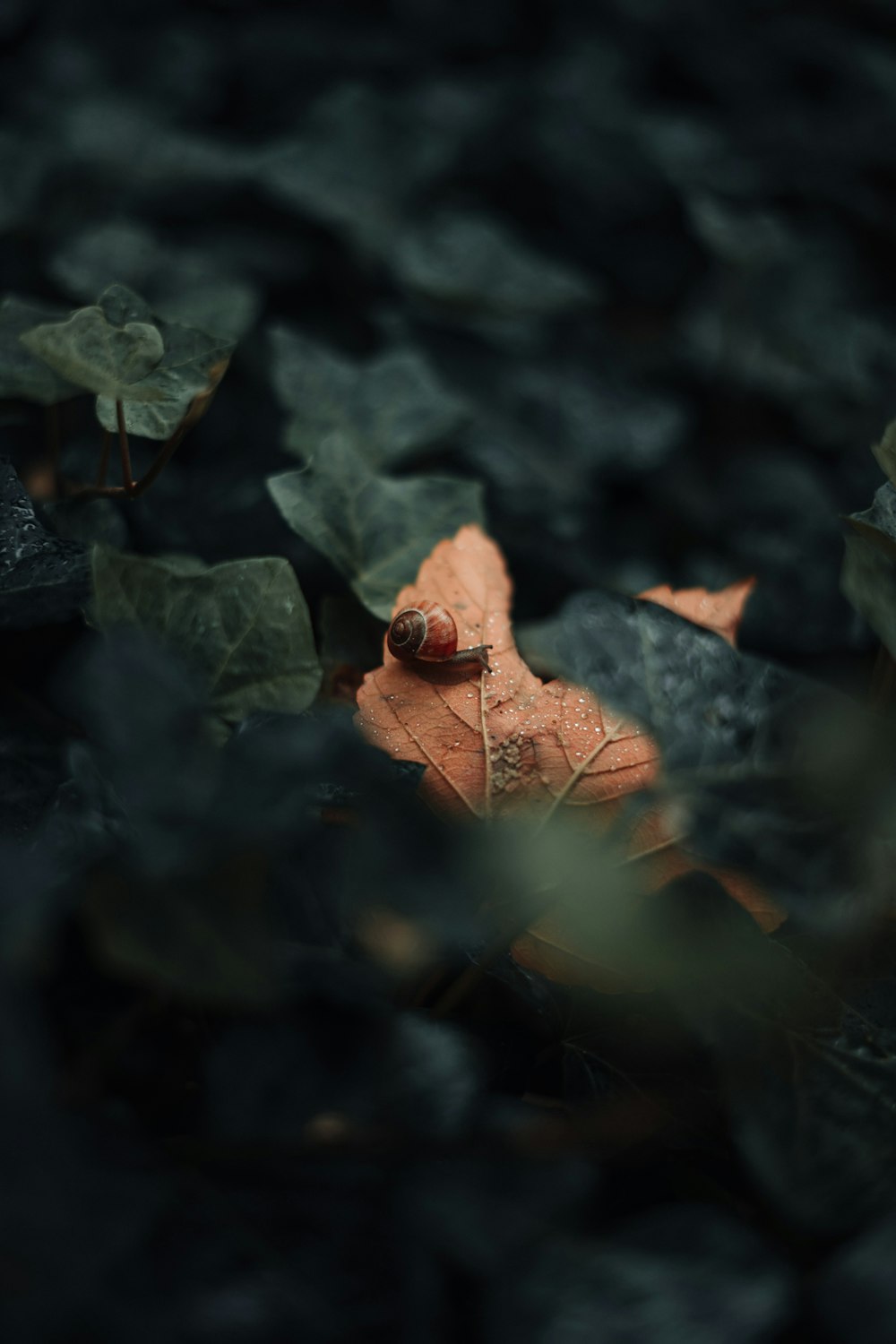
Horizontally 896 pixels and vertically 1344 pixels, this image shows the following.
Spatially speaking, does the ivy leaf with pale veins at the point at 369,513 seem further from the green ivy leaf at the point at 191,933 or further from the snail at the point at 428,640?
the green ivy leaf at the point at 191,933

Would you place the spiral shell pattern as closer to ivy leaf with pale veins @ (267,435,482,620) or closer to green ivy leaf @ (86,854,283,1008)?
ivy leaf with pale veins @ (267,435,482,620)

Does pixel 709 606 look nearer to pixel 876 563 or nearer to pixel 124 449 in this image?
pixel 876 563

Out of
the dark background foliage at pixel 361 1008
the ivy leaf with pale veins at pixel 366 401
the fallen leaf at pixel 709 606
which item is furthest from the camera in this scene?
the ivy leaf with pale veins at pixel 366 401

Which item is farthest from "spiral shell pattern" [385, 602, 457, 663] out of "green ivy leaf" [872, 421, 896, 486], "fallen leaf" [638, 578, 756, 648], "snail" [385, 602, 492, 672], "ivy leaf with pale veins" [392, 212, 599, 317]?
"ivy leaf with pale veins" [392, 212, 599, 317]

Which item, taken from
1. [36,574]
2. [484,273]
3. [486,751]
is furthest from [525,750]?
[484,273]

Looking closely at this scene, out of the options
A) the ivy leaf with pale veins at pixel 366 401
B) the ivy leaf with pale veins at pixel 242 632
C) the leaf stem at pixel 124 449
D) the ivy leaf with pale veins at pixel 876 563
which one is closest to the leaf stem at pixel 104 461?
the leaf stem at pixel 124 449
